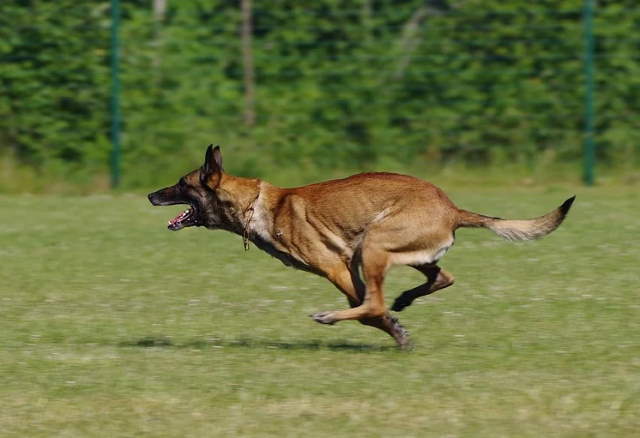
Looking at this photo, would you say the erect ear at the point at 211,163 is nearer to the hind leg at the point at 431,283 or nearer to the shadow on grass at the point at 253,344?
the shadow on grass at the point at 253,344

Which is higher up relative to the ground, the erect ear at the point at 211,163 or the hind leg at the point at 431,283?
the erect ear at the point at 211,163

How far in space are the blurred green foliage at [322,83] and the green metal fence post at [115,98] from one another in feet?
0.38

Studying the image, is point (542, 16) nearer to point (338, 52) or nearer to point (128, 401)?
point (338, 52)

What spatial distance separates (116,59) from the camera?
56.7 ft

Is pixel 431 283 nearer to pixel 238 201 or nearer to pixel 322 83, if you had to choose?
pixel 238 201

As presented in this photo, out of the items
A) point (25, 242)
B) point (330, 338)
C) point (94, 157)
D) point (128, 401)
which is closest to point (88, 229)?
point (25, 242)

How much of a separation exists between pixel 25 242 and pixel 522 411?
288 inches

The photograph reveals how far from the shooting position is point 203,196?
26.0 feet

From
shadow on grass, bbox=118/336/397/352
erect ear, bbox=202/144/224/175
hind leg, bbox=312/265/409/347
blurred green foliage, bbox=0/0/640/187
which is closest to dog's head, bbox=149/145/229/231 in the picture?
erect ear, bbox=202/144/224/175

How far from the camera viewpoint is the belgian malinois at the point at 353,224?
24.4 ft

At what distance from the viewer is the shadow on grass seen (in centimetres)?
777

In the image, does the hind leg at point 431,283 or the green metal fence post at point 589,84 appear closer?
the hind leg at point 431,283

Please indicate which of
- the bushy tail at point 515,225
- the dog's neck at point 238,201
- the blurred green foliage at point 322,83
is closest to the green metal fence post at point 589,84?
the blurred green foliage at point 322,83

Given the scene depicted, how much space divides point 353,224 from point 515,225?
3.02 feet
